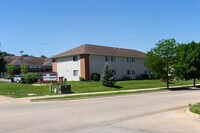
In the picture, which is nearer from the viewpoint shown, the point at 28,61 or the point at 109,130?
the point at 109,130

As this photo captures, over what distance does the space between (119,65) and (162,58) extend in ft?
61.4

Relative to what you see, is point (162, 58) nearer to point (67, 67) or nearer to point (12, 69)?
point (67, 67)

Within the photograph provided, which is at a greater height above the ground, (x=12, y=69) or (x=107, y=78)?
(x=12, y=69)

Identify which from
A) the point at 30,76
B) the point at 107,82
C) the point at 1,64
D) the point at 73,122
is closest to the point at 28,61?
the point at 1,64

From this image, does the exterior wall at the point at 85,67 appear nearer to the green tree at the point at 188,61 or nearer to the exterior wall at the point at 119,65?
the exterior wall at the point at 119,65

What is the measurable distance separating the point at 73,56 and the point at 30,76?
12.4m

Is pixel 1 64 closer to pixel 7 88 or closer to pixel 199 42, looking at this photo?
pixel 7 88

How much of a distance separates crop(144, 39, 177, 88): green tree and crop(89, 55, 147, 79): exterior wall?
1440 centimetres

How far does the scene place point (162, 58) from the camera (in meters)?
42.8

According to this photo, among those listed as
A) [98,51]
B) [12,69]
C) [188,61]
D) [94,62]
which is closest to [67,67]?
[94,62]

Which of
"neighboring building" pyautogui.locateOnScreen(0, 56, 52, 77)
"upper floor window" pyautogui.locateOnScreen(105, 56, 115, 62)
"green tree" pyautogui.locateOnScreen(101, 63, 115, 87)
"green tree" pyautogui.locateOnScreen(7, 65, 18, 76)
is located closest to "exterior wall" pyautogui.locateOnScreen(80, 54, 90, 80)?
"upper floor window" pyautogui.locateOnScreen(105, 56, 115, 62)

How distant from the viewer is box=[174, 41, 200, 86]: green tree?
43.2 metres

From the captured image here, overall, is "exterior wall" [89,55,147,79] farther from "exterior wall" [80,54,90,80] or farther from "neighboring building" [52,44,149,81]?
"exterior wall" [80,54,90,80]

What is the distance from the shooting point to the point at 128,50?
67875 millimetres
